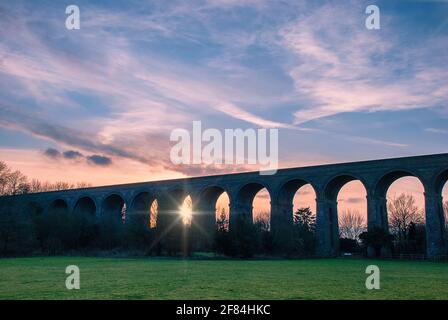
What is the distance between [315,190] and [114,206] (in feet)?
96.0

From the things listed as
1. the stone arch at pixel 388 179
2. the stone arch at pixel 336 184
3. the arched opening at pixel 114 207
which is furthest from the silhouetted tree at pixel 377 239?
the arched opening at pixel 114 207

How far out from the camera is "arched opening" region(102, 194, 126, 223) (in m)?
55.1

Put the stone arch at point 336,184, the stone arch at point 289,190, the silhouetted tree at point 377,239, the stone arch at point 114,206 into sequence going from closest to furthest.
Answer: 1. the silhouetted tree at point 377,239
2. the stone arch at point 336,184
3. the stone arch at point 289,190
4. the stone arch at point 114,206

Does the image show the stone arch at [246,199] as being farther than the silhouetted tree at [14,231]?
Yes

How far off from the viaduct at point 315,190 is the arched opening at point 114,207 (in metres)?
0.25

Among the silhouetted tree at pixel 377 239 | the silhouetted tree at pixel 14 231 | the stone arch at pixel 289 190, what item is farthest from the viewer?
the stone arch at pixel 289 190

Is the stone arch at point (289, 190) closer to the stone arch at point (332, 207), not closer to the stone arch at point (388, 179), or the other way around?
the stone arch at point (332, 207)

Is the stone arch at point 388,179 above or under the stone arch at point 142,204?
above

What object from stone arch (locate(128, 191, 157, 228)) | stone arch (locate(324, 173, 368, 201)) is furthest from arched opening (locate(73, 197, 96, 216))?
stone arch (locate(324, 173, 368, 201))

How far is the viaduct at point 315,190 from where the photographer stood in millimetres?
33562

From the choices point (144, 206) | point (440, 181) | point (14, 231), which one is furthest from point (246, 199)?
point (14, 231)

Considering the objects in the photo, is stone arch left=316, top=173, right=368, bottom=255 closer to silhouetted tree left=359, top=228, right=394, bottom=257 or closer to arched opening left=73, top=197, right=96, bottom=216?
silhouetted tree left=359, top=228, right=394, bottom=257
